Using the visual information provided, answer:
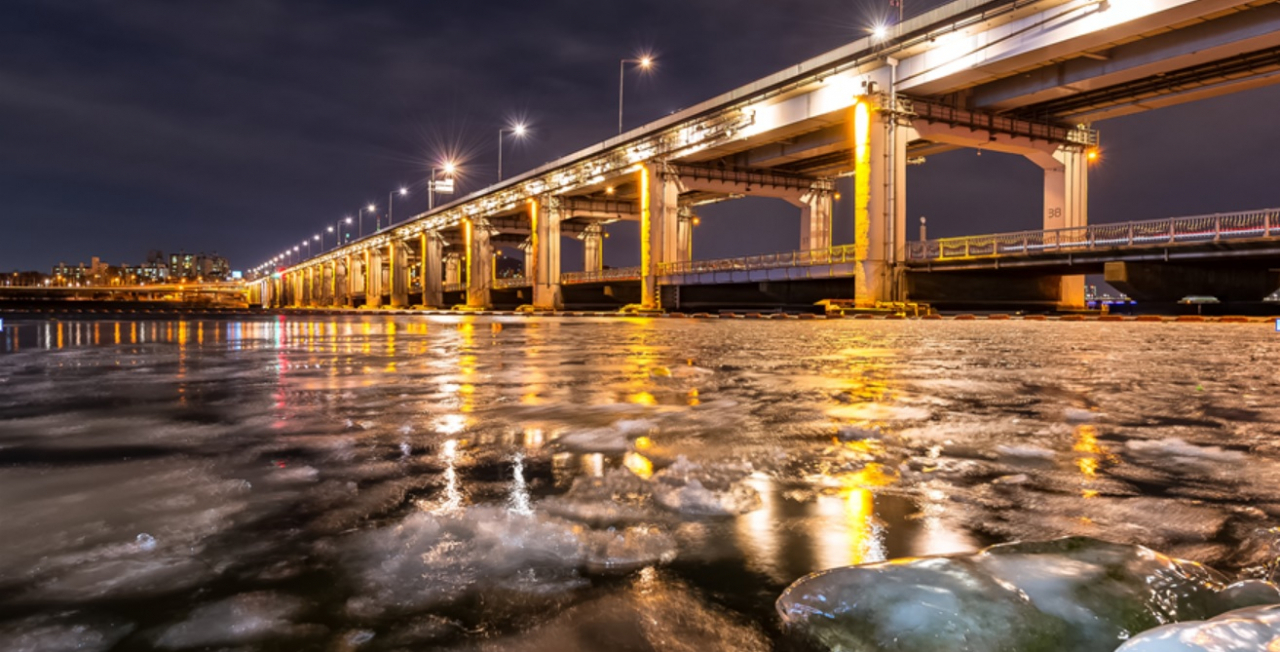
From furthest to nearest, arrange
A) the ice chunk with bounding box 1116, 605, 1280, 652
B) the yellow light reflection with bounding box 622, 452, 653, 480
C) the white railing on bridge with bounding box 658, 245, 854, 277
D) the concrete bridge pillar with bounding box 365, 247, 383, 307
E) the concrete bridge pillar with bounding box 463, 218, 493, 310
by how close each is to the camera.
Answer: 1. the concrete bridge pillar with bounding box 365, 247, 383, 307
2. the concrete bridge pillar with bounding box 463, 218, 493, 310
3. the white railing on bridge with bounding box 658, 245, 854, 277
4. the yellow light reflection with bounding box 622, 452, 653, 480
5. the ice chunk with bounding box 1116, 605, 1280, 652

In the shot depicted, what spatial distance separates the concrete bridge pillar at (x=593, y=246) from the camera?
63594 mm

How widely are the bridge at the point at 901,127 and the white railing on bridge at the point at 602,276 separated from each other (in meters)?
0.25

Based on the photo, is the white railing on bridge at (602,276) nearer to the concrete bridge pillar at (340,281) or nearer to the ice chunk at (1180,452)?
the ice chunk at (1180,452)

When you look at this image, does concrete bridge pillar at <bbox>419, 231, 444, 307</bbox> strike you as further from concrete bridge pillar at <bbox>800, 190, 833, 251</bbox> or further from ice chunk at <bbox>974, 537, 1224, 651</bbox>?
ice chunk at <bbox>974, 537, 1224, 651</bbox>

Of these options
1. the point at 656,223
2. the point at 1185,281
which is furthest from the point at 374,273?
the point at 1185,281

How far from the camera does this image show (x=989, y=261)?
25891mm

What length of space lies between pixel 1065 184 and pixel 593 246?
40.1m

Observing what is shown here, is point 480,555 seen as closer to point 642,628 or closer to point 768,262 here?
point 642,628

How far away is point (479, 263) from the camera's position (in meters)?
62.2

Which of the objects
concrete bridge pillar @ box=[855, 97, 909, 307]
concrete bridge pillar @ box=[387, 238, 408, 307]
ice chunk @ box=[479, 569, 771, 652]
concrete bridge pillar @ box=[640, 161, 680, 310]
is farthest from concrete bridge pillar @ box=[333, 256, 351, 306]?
ice chunk @ box=[479, 569, 771, 652]

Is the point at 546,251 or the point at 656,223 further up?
the point at 656,223

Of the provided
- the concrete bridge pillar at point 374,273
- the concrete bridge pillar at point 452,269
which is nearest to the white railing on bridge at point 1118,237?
the concrete bridge pillar at point 374,273

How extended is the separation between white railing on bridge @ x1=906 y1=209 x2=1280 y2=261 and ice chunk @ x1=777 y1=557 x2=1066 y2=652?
2513 centimetres

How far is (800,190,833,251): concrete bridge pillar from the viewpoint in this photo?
43625mm
